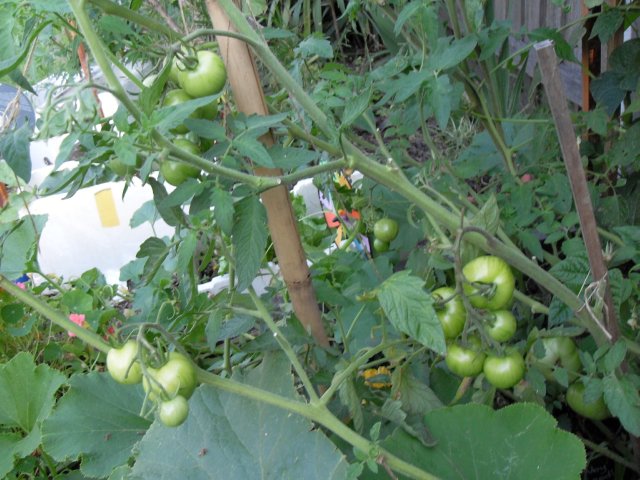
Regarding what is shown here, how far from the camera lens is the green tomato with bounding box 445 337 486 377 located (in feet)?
3.42

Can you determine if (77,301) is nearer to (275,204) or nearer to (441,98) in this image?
(275,204)

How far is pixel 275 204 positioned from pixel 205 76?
0.30 metres

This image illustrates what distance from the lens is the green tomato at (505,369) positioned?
1021 mm

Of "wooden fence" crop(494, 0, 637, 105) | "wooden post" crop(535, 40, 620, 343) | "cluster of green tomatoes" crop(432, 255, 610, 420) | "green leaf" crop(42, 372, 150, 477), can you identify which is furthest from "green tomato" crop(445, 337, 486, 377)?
"wooden fence" crop(494, 0, 637, 105)

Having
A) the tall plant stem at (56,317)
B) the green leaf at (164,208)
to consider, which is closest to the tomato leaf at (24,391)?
the tall plant stem at (56,317)

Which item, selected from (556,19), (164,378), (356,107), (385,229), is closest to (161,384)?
(164,378)

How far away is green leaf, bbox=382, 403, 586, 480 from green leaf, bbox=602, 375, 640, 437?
0.09 meters

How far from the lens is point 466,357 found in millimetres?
1043

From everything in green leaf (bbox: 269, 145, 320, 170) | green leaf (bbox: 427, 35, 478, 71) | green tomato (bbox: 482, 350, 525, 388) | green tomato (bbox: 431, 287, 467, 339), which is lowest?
green tomato (bbox: 482, 350, 525, 388)

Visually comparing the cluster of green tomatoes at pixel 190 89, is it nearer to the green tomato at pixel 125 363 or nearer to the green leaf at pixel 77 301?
the green tomato at pixel 125 363

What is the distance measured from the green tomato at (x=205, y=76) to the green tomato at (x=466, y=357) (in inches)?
22.4

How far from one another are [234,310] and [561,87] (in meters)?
0.66

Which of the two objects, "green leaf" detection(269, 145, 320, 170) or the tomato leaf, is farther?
the tomato leaf

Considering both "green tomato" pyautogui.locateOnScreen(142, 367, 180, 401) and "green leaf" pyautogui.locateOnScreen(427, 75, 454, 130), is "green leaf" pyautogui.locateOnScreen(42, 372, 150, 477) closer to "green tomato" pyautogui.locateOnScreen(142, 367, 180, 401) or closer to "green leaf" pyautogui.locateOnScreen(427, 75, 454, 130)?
"green tomato" pyautogui.locateOnScreen(142, 367, 180, 401)
